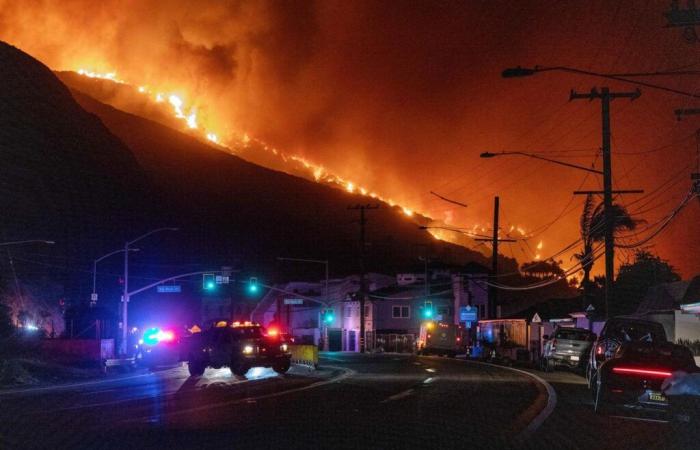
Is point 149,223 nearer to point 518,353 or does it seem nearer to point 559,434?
point 518,353

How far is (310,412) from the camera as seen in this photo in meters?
17.3

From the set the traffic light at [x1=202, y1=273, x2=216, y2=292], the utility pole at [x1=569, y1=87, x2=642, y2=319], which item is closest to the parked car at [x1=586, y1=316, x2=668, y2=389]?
the utility pole at [x1=569, y1=87, x2=642, y2=319]

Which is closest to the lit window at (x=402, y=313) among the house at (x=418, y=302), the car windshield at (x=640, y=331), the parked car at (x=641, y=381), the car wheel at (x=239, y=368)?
the house at (x=418, y=302)

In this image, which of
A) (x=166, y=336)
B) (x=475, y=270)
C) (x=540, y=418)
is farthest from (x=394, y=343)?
(x=540, y=418)

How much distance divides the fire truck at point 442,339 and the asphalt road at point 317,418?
39.6 metres

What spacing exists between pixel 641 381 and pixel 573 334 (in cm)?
1932

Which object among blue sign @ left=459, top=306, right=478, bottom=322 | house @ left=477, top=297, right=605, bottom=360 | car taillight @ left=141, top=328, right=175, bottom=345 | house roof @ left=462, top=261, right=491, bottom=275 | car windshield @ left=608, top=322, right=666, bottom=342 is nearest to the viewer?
car windshield @ left=608, top=322, right=666, bottom=342

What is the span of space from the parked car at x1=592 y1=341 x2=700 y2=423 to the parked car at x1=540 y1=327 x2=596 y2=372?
1760 centimetres

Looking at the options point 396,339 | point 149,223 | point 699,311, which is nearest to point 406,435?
point 699,311

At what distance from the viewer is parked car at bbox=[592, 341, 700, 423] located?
15.5m

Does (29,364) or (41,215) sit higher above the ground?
(41,215)

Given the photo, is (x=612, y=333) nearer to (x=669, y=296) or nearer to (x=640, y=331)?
(x=640, y=331)

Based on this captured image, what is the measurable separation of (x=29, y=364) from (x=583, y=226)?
48624 mm

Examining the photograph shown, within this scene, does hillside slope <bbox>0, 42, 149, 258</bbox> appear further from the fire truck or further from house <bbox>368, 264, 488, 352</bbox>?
the fire truck
